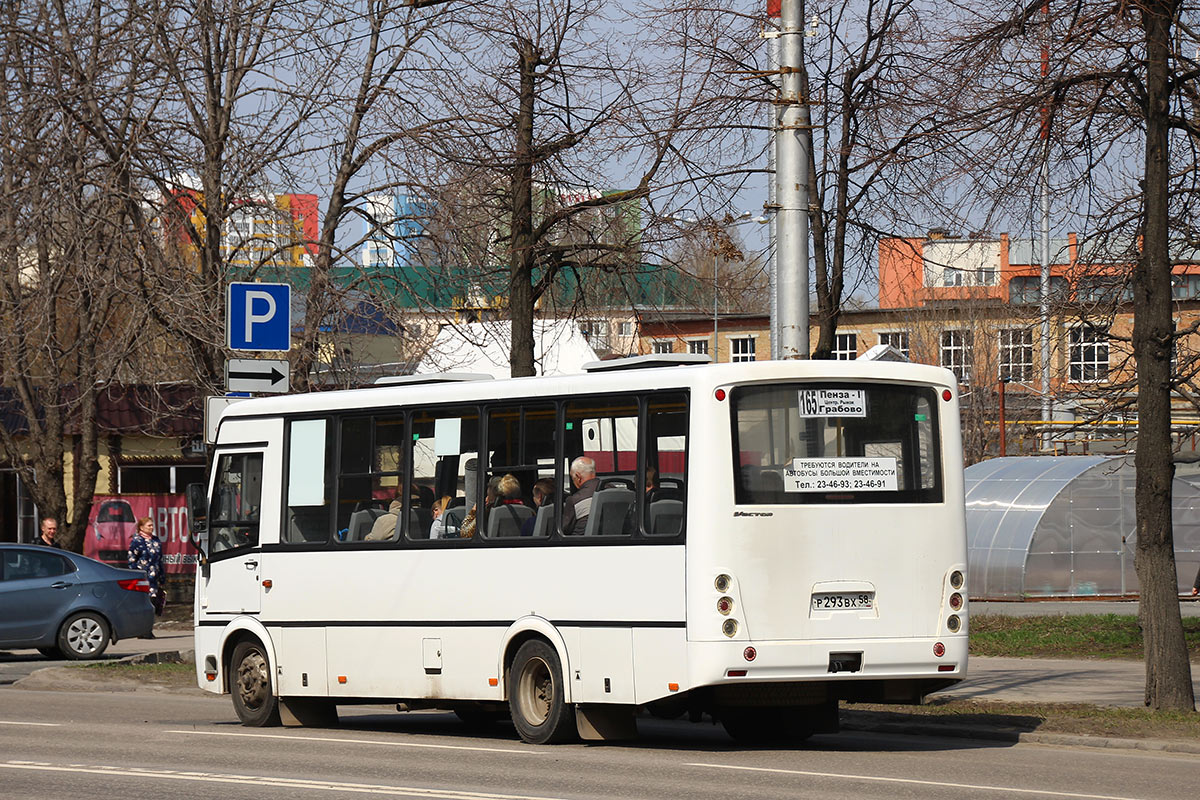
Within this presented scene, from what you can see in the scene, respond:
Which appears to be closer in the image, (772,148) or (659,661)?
(659,661)

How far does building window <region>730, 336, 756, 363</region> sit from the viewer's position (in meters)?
76.9

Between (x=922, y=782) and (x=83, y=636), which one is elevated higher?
(x=83, y=636)

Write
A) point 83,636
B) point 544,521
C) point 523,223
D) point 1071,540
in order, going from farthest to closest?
point 1071,540, point 83,636, point 523,223, point 544,521

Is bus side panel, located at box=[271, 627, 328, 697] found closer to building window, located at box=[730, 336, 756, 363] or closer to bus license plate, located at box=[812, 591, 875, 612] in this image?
bus license plate, located at box=[812, 591, 875, 612]

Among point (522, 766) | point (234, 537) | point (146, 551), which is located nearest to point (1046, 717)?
point (522, 766)

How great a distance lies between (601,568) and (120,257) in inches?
422

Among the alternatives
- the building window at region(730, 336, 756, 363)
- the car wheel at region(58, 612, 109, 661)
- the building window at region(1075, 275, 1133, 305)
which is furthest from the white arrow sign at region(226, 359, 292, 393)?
the building window at region(730, 336, 756, 363)

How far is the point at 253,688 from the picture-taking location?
1573cm

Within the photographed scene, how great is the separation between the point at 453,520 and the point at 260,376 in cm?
465

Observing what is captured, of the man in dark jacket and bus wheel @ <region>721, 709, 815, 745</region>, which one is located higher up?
the man in dark jacket

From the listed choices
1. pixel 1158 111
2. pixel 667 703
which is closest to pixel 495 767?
pixel 667 703

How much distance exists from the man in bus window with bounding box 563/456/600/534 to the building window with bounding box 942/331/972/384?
147 feet

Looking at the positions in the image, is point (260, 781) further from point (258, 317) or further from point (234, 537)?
point (258, 317)

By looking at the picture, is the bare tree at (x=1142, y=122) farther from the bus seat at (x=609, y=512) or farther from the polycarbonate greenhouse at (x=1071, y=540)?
the polycarbonate greenhouse at (x=1071, y=540)
